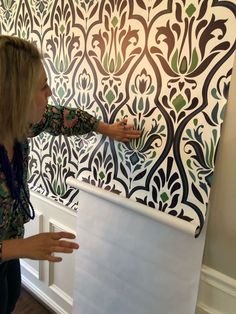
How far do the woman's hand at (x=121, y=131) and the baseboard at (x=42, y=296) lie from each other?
112cm

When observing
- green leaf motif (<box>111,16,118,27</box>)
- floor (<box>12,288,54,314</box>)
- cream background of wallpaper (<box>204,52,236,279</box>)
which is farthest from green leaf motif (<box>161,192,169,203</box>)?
floor (<box>12,288,54,314</box>)

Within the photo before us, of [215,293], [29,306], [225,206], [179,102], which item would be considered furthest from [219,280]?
[29,306]

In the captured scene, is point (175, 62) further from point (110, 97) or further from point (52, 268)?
point (52, 268)

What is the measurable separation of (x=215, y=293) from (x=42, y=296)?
3.77 feet

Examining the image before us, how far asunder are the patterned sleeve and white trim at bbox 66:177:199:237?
230 millimetres

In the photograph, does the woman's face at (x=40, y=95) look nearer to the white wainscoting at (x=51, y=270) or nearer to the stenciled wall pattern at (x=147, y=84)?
the stenciled wall pattern at (x=147, y=84)

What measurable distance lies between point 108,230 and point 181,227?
0.36 meters

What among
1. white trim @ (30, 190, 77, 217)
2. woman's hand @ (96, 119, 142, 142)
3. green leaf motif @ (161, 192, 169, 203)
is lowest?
white trim @ (30, 190, 77, 217)

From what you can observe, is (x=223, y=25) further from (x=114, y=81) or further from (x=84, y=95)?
(x=84, y=95)

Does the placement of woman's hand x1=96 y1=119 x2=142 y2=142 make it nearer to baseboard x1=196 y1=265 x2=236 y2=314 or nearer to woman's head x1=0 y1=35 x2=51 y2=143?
woman's head x1=0 y1=35 x2=51 y2=143

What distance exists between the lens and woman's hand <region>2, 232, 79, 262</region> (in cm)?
89

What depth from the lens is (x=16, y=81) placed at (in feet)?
2.84

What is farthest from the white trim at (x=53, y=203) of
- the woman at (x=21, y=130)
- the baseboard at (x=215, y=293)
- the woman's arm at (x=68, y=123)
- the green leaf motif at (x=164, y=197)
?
the baseboard at (x=215, y=293)

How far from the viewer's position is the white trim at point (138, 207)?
952mm
